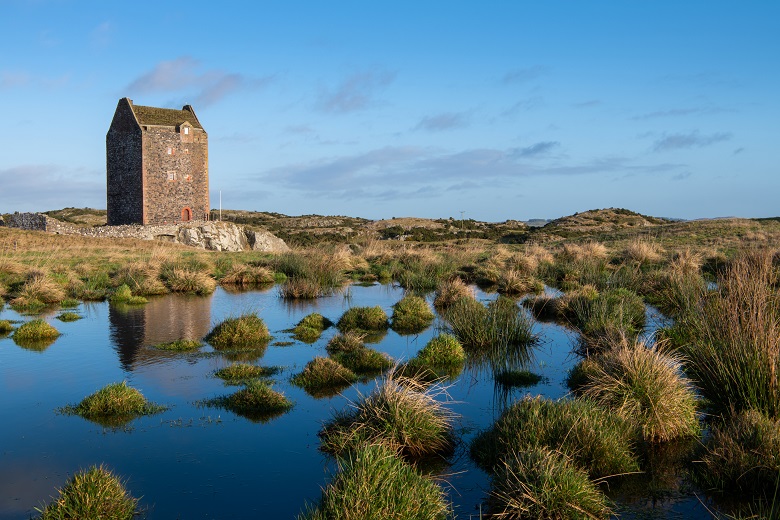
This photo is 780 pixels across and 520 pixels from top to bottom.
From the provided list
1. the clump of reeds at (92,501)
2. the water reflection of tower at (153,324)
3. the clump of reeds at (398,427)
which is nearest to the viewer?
the clump of reeds at (92,501)

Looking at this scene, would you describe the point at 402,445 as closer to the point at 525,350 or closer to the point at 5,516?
the point at 5,516

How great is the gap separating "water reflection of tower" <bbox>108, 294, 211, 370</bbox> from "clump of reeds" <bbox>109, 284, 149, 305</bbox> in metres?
0.40

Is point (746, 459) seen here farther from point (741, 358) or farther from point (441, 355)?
point (441, 355)

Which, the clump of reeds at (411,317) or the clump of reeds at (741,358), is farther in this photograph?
the clump of reeds at (411,317)

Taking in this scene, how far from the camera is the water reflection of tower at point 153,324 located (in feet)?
43.7

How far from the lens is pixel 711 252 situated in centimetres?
2755

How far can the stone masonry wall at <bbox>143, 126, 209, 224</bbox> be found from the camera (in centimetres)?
5275

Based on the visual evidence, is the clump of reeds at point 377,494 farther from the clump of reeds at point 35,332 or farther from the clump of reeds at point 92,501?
the clump of reeds at point 35,332

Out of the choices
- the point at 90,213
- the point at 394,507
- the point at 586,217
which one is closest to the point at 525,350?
the point at 394,507

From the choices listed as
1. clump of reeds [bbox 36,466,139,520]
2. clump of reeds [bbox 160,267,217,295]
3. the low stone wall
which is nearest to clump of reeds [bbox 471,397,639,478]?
clump of reeds [bbox 36,466,139,520]

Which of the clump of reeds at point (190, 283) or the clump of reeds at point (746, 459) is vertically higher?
the clump of reeds at point (190, 283)

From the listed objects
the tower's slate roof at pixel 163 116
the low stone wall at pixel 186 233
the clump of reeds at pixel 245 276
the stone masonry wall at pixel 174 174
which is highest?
the tower's slate roof at pixel 163 116

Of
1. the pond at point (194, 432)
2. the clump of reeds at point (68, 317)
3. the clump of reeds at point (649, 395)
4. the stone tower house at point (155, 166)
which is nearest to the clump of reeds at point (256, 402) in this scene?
the pond at point (194, 432)

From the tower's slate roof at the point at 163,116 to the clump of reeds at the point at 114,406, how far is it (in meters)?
47.6
